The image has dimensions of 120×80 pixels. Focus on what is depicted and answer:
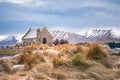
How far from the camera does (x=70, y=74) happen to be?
10.3 m

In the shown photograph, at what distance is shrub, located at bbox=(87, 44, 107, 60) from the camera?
1264 cm

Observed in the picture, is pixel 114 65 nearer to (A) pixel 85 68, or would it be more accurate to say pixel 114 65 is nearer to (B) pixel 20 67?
(A) pixel 85 68

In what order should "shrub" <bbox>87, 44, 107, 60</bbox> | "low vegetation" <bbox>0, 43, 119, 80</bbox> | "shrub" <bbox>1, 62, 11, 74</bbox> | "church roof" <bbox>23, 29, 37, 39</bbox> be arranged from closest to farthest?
"low vegetation" <bbox>0, 43, 119, 80</bbox> → "shrub" <bbox>1, 62, 11, 74</bbox> → "shrub" <bbox>87, 44, 107, 60</bbox> → "church roof" <bbox>23, 29, 37, 39</bbox>

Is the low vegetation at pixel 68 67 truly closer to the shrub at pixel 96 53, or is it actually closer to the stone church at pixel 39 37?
the shrub at pixel 96 53

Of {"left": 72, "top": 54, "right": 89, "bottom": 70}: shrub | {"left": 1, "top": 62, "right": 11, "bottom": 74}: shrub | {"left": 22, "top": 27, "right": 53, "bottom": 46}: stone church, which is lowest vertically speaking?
{"left": 22, "top": 27, "right": 53, "bottom": 46}: stone church

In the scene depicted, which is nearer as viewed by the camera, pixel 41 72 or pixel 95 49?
pixel 41 72

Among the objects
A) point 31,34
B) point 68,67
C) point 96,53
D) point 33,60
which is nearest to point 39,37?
point 31,34

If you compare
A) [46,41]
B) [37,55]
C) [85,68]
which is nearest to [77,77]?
[85,68]

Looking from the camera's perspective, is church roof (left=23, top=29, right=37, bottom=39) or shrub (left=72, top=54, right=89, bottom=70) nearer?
shrub (left=72, top=54, right=89, bottom=70)

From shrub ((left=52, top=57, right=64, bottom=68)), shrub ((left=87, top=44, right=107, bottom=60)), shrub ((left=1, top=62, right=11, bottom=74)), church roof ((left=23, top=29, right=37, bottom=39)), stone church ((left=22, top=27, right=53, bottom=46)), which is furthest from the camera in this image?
church roof ((left=23, top=29, right=37, bottom=39))

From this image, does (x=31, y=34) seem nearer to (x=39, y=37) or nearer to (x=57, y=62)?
(x=39, y=37)

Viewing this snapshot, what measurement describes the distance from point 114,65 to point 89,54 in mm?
896

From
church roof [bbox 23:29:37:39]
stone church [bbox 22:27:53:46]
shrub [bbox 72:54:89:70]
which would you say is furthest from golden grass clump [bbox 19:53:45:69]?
church roof [bbox 23:29:37:39]

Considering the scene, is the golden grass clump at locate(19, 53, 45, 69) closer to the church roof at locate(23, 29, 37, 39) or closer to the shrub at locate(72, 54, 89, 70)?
the shrub at locate(72, 54, 89, 70)
